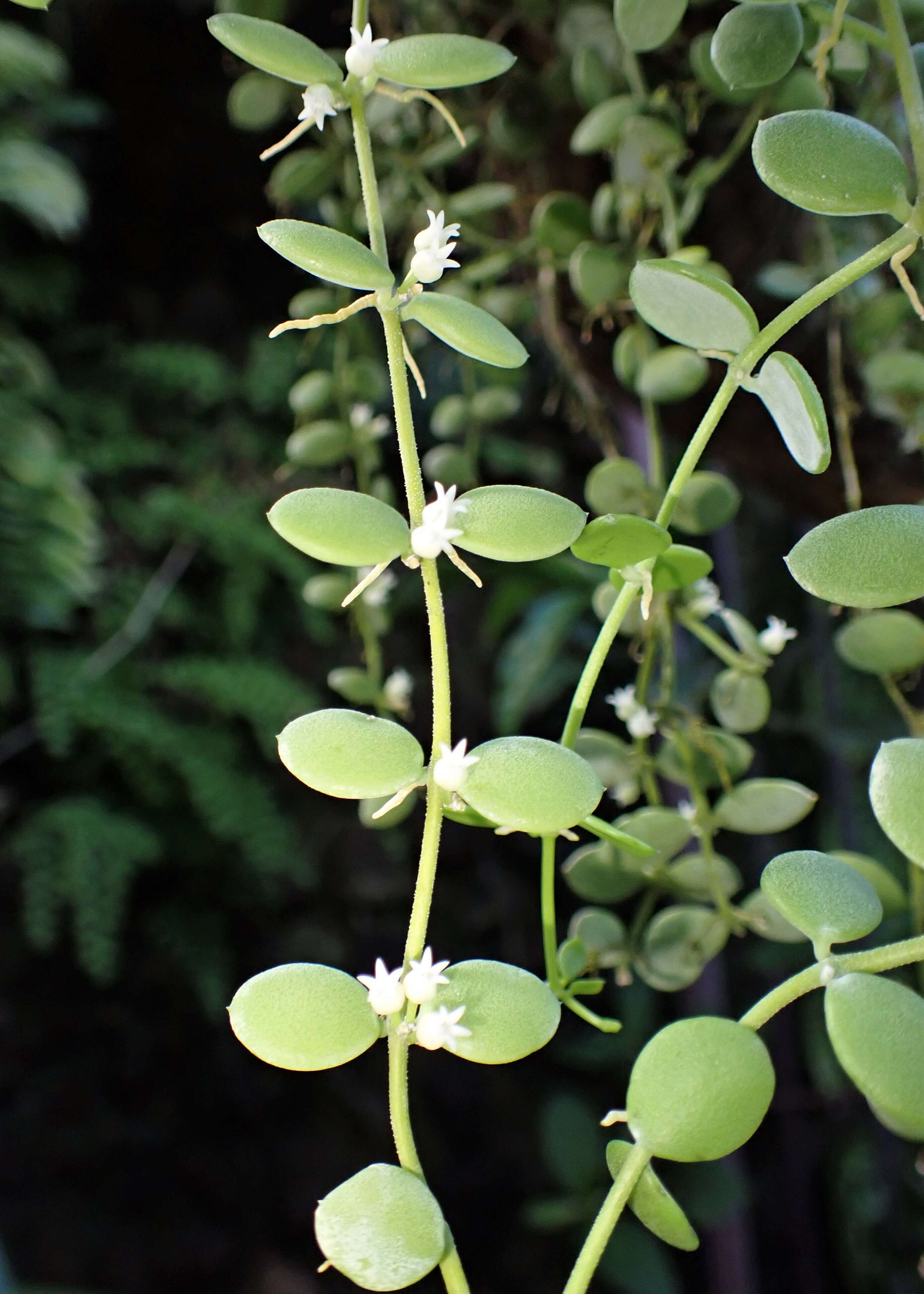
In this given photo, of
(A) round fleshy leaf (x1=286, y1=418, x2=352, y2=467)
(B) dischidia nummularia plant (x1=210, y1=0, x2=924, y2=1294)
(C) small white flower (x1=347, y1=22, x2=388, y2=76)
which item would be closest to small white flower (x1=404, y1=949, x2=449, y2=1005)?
(B) dischidia nummularia plant (x1=210, y1=0, x2=924, y2=1294)

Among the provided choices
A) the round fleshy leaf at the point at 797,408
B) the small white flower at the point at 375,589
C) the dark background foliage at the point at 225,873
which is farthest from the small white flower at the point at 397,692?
the dark background foliage at the point at 225,873

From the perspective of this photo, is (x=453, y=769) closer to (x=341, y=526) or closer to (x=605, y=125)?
(x=341, y=526)

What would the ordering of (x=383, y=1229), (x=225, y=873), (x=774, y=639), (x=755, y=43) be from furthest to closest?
(x=225, y=873)
(x=774, y=639)
(x=755, y=43)
(x=383, y=1229)

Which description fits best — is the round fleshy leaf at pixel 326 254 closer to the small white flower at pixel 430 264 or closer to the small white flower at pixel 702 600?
the small white flower at pixel 430 264

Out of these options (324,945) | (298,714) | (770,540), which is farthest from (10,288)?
(770,540)

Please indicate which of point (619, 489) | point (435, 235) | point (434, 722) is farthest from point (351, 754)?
point (619, 489)

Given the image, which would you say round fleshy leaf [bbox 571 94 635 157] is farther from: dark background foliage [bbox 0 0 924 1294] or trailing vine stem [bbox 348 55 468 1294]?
dark background foliage [bbox 0 0 924 1294]

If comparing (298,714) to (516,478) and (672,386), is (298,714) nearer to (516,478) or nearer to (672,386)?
(516,478)
